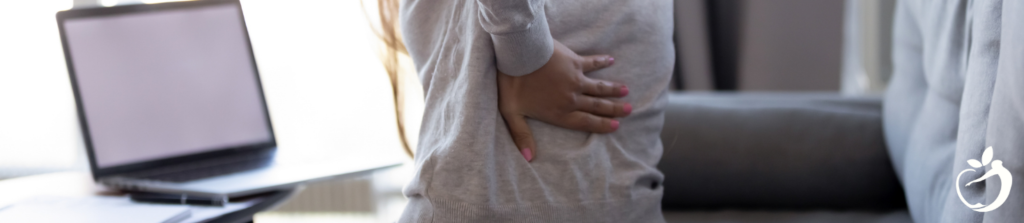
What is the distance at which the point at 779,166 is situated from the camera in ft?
3.28

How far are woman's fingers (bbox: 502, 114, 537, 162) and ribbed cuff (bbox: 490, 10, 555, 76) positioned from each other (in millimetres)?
46

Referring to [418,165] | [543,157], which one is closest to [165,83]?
[418,165]

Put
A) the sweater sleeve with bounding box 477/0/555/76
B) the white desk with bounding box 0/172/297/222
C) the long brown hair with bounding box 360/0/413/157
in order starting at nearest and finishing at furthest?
the sweater sleeve with bounding box 477/0/555/76 < the white desk with bounding box 0/172/297/222 < the long brown hair with bounding box 360/0/413/157

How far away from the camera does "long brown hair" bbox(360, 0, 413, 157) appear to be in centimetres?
92

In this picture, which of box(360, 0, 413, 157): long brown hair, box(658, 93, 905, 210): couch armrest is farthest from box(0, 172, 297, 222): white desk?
box(658, 93, 905, 210): couch armrest

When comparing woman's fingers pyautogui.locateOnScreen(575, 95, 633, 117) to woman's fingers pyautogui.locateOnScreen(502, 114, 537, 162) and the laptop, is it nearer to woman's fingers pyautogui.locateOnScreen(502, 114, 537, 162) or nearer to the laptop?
woman's fingers pyautogui.locateOnScreen(502, 114, 537, 162)

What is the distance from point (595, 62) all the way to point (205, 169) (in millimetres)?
639

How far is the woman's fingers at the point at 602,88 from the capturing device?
2.32 ft

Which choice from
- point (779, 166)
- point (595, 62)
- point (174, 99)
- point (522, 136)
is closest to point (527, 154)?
point (522, 136)

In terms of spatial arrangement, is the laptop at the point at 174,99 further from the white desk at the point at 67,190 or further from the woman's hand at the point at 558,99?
the woman's hand at the point at 558,99

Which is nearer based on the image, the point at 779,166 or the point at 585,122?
the point at 585,122

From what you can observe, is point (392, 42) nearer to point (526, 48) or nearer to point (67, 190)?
point (526, 48)

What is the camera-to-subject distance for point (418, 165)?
702 mm

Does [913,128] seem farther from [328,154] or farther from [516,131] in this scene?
[328,154]
